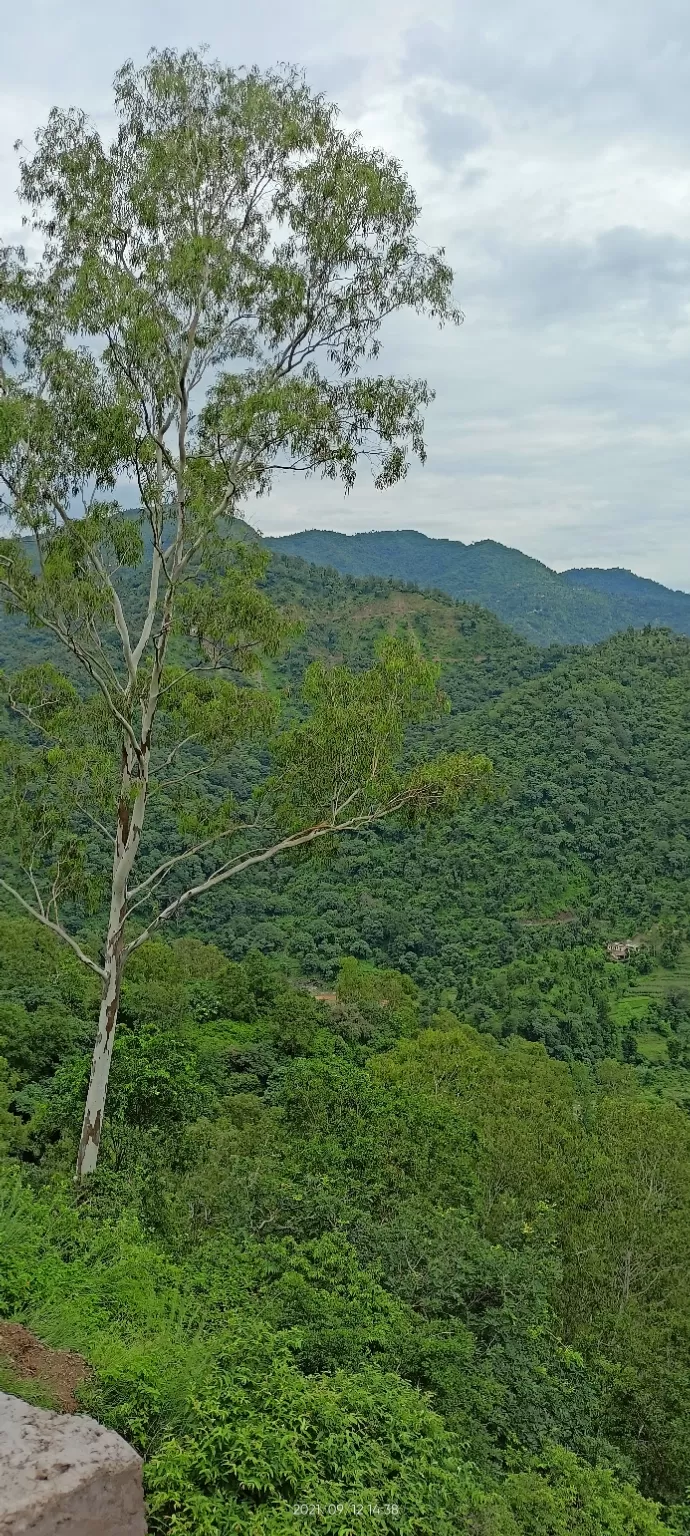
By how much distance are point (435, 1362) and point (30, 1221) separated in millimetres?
3386

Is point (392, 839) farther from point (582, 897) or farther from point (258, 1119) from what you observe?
point (258, 1119)

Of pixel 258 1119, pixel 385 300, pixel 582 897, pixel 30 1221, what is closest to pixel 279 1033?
pixel 258 1119

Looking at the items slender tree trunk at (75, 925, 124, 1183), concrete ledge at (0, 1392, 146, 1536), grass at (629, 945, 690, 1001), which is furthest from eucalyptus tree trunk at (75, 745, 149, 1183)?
grass at (629, 945, 690, 1001)

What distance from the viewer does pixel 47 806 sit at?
11.9 m

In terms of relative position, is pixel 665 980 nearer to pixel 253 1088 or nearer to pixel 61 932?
pixel 253 1088

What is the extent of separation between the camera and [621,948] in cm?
5016

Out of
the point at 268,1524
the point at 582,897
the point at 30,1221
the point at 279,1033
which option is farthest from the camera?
the point at 582,897

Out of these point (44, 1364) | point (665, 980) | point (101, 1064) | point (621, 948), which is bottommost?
point (665, 980)

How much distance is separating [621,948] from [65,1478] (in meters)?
50.1

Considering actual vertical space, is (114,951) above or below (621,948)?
above

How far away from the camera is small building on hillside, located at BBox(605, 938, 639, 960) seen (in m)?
49.4

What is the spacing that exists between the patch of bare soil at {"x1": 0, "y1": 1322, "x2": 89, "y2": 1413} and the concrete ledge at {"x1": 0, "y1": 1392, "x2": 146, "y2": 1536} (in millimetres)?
663

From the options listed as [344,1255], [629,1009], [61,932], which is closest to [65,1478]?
[344,1255]

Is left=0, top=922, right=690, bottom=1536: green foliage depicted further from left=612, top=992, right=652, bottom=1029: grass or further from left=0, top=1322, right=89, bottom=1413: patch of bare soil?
left=612, top=992, right=652, bottom=1029: grass
